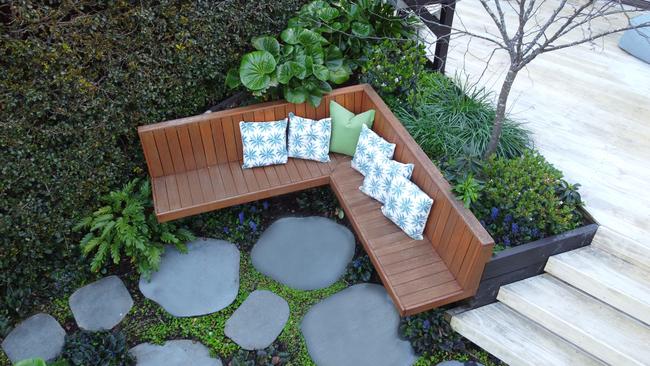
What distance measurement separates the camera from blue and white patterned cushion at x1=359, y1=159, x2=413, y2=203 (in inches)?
157

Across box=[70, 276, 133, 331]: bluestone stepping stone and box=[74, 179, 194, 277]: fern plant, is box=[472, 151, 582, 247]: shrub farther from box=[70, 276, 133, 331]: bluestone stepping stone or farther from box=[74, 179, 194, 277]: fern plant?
box=[70, 276, 133, 331]: bluestone stepping stone

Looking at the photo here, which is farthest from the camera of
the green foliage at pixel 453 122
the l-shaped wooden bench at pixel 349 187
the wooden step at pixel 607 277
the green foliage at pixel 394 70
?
the green foliage at pixel 394 70

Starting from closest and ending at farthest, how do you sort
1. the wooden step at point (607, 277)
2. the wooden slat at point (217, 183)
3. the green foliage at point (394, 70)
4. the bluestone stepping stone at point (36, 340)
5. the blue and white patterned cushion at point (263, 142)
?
1. the wooden step at point (607, 277)
2. the bluestone stepping stone at point (36, 340)
3. the wooden slat at point (217, 183)
4. the blue and white patterned cushion at point (263, 142)
5. the green foliage at point (394, 70)

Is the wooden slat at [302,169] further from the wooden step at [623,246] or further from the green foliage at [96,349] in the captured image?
the wooden step at [623,246]

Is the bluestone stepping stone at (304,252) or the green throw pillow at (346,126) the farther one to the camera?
the green throw pillow at (346,126)

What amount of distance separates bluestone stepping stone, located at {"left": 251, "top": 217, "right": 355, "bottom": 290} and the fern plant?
721mm

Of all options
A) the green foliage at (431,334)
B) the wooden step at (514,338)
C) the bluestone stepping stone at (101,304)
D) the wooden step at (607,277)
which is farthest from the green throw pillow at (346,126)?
the bluestone stepping stone at (101,304)

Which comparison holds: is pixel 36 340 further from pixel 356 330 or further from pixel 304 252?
pixel 356 330

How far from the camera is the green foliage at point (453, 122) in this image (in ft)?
14.8

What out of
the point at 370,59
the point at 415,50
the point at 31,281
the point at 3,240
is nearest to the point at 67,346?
the point at 31,281

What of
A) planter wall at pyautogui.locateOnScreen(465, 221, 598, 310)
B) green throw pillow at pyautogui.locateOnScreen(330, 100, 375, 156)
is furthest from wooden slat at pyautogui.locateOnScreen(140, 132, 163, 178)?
planter wall at pyautogui.locateOnScreen(465, 221, 598, 310)

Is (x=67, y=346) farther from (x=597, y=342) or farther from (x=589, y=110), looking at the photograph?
(x=589, y=110)

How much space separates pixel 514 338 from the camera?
3578 millimetres

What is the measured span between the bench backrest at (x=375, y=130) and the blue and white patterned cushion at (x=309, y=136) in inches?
6.7
